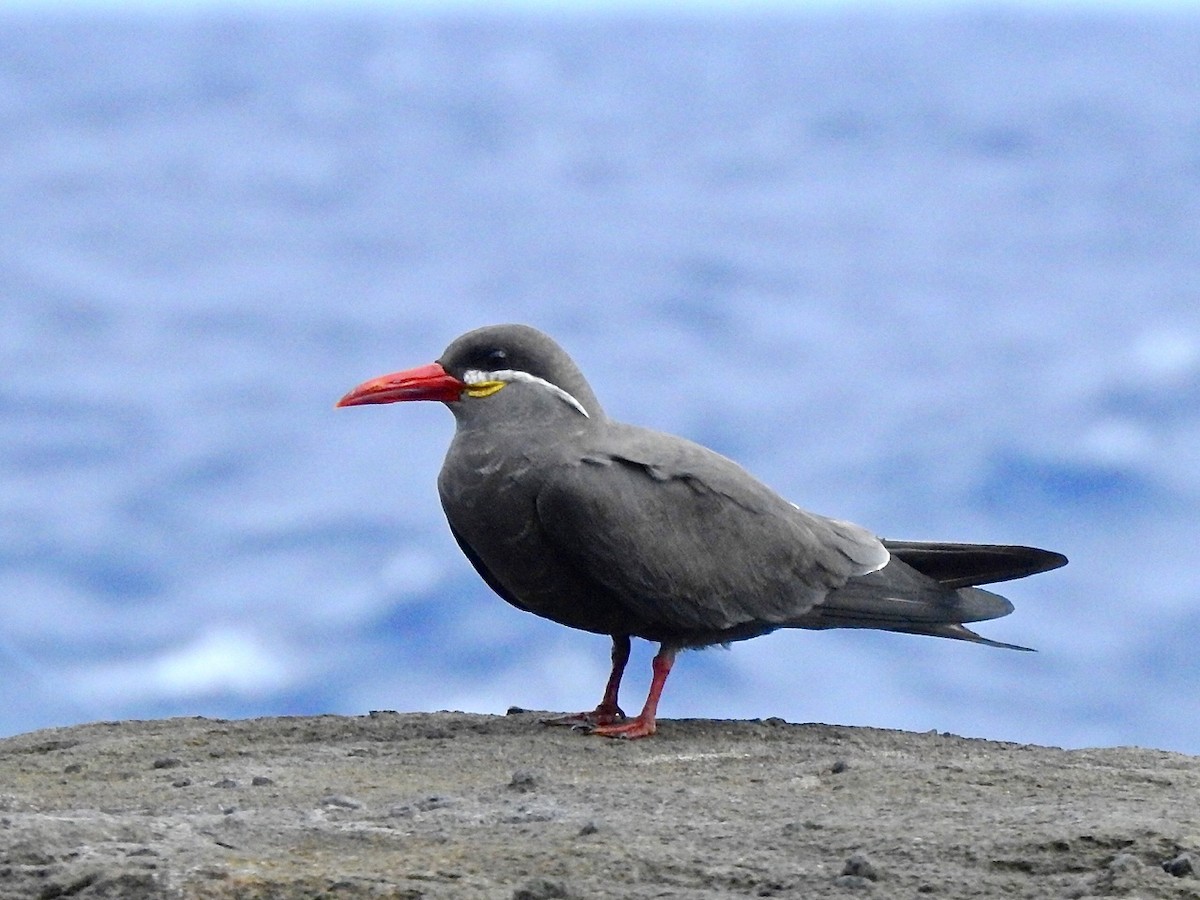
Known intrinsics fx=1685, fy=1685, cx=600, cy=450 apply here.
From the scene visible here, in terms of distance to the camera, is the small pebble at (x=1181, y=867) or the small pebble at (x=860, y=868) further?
the small pebble at (x=1181, y=867)

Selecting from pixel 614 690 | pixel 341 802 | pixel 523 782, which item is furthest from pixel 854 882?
pixel 614 690

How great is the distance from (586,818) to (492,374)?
2.91 metres

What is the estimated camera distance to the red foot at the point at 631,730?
7.35 m

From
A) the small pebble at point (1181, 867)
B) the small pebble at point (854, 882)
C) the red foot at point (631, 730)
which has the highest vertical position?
the red foot at point (631, 730)

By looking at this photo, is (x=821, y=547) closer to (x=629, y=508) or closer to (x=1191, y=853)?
(x=629, y=508)

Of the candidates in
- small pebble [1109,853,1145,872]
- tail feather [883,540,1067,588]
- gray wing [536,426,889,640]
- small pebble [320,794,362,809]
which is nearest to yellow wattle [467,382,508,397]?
gray wing [536,426,889,640]

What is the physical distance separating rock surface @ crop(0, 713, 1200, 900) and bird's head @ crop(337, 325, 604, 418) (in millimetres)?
1530

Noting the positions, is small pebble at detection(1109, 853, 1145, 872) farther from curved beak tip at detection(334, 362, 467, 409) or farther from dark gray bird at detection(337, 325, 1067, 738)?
curved beak tip at detection(334, 362, 467, 409)

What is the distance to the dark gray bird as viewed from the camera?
723 centimetres

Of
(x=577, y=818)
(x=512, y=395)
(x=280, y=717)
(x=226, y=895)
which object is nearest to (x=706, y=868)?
(x=577, y=818)

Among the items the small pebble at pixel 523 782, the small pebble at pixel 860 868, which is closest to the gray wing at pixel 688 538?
the small pebble at pixel 523 782

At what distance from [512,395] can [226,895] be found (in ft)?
11.8

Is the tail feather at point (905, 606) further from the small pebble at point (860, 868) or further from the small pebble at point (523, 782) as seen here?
the small pebble at point (860, 868)

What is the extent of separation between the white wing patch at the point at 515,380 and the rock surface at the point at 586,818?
1.48 metres
